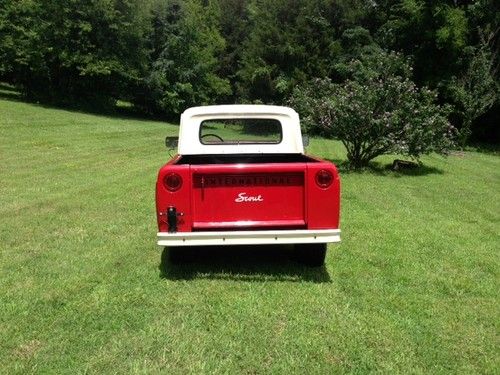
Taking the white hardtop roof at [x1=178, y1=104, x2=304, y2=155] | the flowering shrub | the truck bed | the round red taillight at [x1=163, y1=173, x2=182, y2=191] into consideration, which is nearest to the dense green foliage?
the flowering shrub

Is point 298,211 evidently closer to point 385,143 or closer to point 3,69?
point 385,143

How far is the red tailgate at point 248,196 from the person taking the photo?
16.3 feet

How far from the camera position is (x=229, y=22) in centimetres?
5206

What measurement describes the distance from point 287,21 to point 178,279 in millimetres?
36676

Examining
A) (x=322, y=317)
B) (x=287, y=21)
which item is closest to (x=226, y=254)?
(x=322, y=317)

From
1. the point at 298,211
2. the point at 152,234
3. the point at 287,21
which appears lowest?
the point at 152,234

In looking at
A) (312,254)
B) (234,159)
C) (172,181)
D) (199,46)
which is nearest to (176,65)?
(199,46)

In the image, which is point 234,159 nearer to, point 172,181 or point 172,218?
point 172,181

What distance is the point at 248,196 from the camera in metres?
5.01

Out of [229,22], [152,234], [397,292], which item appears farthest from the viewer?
[229,22]

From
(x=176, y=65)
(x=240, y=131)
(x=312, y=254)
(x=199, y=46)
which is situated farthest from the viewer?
(x=199, y=46)

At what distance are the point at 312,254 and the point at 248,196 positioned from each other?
1.02m

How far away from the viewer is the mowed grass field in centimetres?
354

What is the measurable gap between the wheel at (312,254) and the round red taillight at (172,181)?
1529mm
